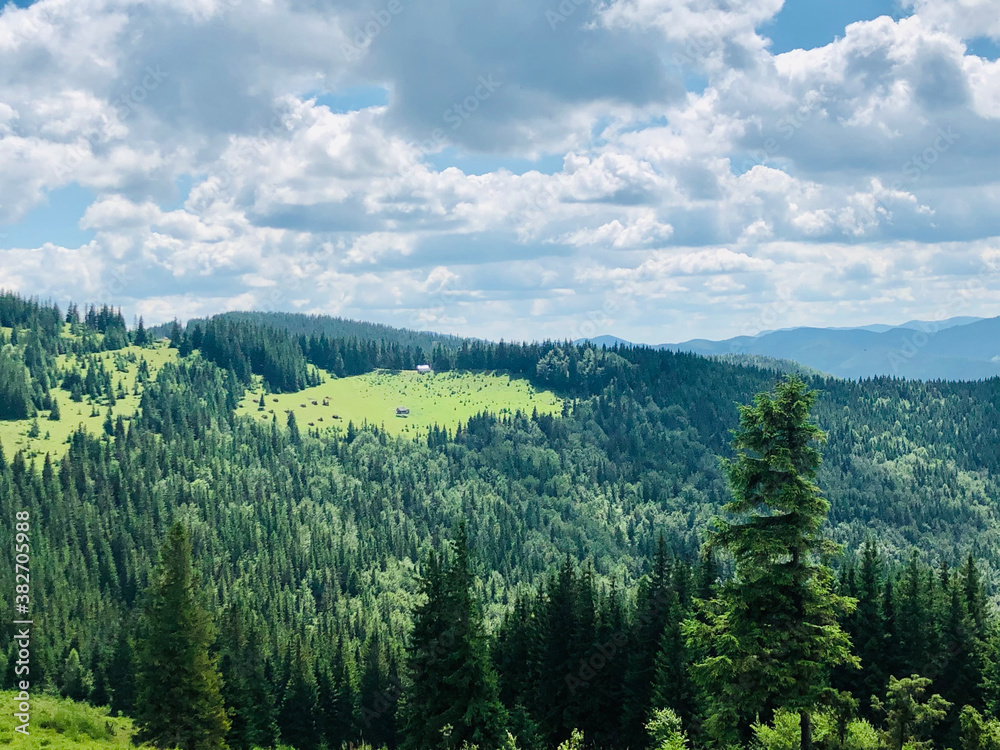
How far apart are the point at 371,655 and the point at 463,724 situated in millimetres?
54348

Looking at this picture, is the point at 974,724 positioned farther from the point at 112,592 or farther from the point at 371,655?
the point at 112,592

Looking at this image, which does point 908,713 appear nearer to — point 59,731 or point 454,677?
point 454,677

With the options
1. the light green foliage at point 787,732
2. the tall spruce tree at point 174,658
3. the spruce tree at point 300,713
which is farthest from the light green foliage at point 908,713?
the spruce tree at point 300,713

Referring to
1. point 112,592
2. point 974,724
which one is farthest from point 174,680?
point 112,592

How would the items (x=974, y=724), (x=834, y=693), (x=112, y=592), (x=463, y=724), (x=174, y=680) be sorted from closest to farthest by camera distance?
(x=834, y=693), (x=974, y=724), (x=463, y=724), (x=174, y=680), (x=112, y=592)

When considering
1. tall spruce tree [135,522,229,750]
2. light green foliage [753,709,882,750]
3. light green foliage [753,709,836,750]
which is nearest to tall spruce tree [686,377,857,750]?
light green foliage [753,709,836,750]

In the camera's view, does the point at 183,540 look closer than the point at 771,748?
No

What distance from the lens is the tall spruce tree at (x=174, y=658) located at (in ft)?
161

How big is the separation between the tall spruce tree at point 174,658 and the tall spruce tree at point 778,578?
3252 centimetres

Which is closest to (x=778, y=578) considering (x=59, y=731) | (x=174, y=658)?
(x=174, y=658)

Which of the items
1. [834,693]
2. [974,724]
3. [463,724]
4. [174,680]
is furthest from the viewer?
[174,680]

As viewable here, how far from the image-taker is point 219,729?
52.2 m

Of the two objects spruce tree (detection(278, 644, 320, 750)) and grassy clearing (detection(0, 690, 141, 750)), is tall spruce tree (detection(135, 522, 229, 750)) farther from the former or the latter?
spruce tree (detection(278, 644, 320, 750))

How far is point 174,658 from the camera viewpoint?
49125 millimetres
